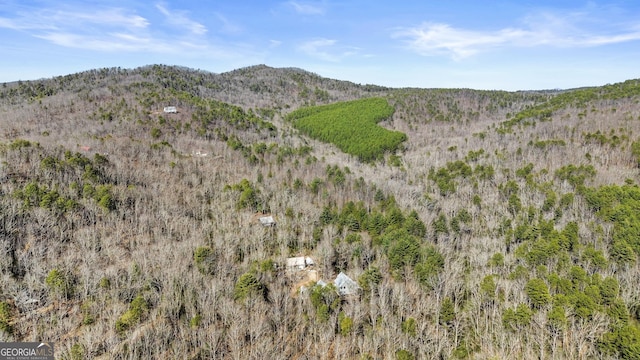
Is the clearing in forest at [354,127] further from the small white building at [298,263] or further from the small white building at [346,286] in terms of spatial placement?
the small white building at [346,286]

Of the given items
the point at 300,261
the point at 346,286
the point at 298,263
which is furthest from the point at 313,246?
the point at 346,286

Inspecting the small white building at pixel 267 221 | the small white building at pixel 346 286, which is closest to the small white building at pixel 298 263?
the small white building at pixel 346 286

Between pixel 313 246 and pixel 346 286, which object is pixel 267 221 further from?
pixel 346 286

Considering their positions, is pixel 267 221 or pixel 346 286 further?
pixel 267 221

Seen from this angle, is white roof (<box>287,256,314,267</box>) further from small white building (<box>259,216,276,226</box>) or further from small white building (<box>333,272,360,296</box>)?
small white building (<box>259,216,276,226</box>)

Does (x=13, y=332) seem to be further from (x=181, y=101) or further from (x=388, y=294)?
(x=181, y=101)
